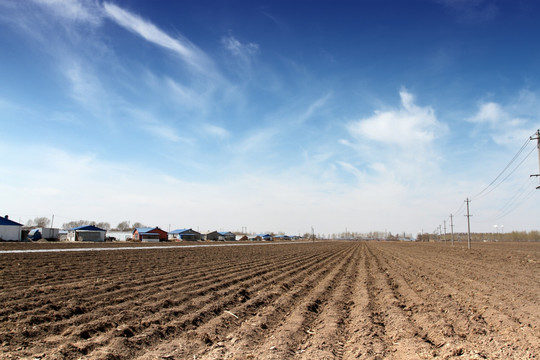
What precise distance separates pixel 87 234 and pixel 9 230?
17.1 meters

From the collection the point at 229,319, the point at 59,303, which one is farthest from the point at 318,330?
the point at 59,303

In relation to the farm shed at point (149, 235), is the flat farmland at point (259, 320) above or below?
above

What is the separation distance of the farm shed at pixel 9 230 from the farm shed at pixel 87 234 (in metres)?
14.2

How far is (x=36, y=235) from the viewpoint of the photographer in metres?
70.1

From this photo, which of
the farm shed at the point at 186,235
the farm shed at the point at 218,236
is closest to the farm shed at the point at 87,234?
the farm shed at the point at 186,235

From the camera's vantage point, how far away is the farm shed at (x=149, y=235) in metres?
88.6

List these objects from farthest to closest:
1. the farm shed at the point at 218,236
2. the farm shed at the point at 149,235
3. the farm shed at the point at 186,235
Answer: the farm shed at the point at 218,236
the farm shed at the point at 186,235
the farm shed at the point at 149,235

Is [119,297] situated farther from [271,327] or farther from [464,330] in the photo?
[464,330]

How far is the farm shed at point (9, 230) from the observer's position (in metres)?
56.9

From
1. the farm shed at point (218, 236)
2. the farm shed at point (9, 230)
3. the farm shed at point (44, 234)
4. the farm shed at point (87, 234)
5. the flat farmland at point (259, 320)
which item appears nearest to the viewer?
the flat farmland at point (259, 320)

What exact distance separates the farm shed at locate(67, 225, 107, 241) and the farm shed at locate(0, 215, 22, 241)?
14.2 m

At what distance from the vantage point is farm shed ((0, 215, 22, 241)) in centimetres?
5688

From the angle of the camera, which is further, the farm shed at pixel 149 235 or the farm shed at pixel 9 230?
the farm shed at pixel 149 235

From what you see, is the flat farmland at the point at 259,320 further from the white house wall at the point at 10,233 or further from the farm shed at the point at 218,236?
the farm shed at the point at 218,236
